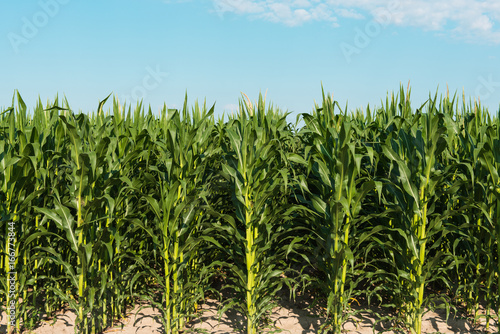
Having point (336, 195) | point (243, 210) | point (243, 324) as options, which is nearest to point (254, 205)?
point (243, 210)

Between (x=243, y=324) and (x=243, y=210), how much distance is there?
4.53 feet

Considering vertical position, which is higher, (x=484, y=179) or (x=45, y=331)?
(x=484, y=179)

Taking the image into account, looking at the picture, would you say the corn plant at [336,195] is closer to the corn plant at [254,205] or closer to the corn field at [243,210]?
the corn field at [243,210]

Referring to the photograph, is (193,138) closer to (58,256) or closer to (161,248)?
(161,248)

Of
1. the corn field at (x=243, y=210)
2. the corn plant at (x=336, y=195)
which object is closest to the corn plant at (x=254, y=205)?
the corn field at (x=243, y=210)

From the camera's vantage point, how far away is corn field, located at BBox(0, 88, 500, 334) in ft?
12.9

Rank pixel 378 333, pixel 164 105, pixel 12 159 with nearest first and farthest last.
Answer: pixel 12 159 < pixel 378 333 < pixel 164 105

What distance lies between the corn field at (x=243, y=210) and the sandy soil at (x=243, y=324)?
0.55 feet

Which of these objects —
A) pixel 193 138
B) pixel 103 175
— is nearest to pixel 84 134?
pixel 103 175

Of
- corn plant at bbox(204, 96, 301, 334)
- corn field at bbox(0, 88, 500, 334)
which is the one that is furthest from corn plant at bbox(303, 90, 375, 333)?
corn plant at bbox(204, 96, 301, 334)

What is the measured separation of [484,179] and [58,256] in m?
4.49

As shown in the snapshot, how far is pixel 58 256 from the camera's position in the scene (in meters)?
4.10

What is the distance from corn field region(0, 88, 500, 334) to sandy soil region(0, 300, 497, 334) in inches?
6.6

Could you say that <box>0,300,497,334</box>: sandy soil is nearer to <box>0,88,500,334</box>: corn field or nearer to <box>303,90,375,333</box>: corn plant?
<box>0,88,500,334</box>: corn field
